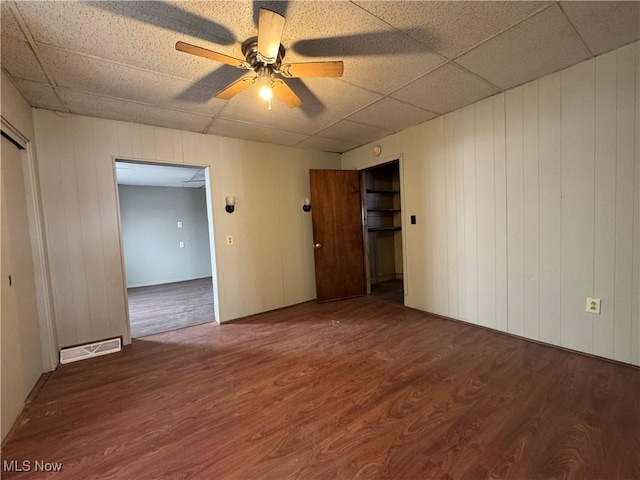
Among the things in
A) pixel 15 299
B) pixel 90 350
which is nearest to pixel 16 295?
pixel 15 299

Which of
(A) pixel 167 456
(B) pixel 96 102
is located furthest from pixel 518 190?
(B) pixel 96 102

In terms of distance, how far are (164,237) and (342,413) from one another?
20.6 ft

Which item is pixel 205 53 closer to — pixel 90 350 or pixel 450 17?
pixel 450 17

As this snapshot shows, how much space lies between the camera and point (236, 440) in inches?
59.9

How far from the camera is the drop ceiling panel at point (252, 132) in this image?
3086mm

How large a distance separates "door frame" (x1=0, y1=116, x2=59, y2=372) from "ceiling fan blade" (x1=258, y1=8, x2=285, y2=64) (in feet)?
7.43

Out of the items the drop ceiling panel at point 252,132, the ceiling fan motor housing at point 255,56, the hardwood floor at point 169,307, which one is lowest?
the hardwood floor at point 169,307

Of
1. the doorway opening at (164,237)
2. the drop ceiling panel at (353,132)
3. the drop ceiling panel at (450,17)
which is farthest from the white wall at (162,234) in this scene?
the drop ceiling panel at (450,17)

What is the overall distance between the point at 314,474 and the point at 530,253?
251 centimetres

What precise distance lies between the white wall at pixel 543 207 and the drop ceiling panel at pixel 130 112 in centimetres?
265

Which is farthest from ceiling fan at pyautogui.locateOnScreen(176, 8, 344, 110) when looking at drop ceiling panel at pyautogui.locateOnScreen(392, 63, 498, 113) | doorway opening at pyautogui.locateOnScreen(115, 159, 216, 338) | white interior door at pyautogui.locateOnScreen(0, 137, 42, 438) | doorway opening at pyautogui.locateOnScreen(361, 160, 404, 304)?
doorway opening at pyautogui.locateOnScreen(115, 159, 216, 338)

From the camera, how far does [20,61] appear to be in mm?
1813

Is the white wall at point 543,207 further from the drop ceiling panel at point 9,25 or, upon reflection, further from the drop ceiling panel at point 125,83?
the drop ceiling panel at point 9,25

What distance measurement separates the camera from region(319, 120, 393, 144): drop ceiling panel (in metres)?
3.27
